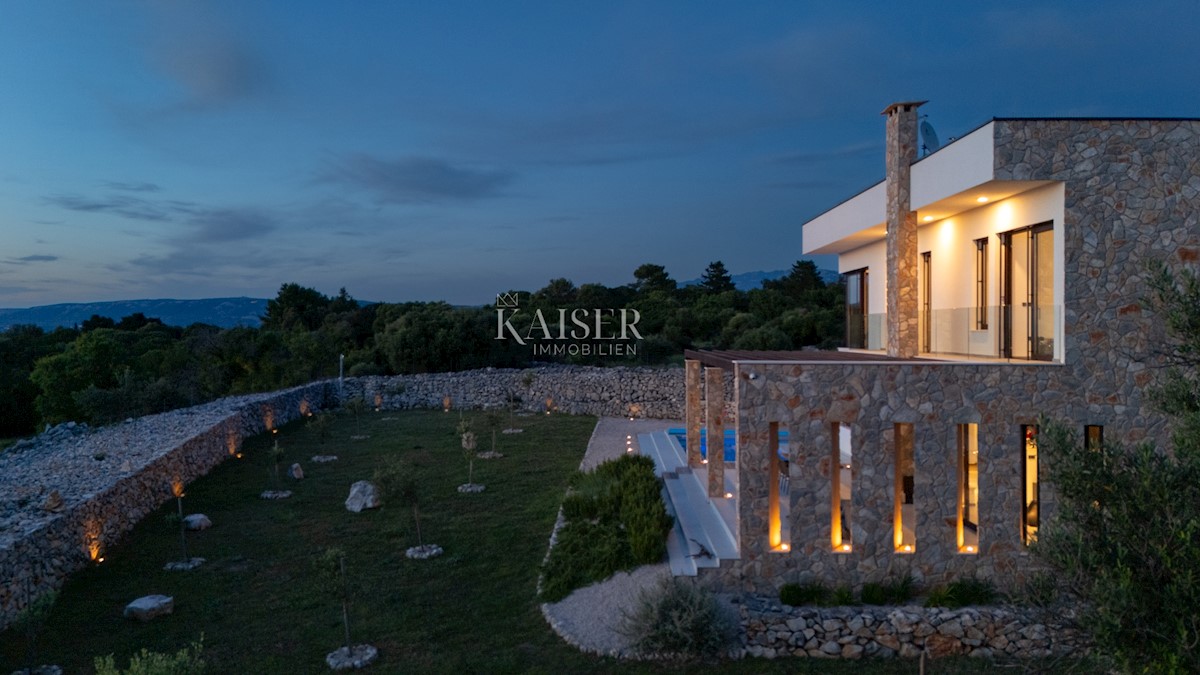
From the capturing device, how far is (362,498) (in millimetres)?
13328

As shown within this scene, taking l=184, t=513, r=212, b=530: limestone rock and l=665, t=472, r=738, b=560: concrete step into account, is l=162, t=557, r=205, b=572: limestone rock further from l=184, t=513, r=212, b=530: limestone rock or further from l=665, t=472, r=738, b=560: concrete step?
l=665, t=472, r=738, b=560: concrete step

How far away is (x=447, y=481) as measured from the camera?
15.2 metres

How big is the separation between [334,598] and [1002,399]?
8749 mm

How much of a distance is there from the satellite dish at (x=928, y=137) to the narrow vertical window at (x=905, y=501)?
4865 millimetres

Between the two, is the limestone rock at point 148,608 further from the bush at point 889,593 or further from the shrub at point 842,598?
the bush at point 889,593

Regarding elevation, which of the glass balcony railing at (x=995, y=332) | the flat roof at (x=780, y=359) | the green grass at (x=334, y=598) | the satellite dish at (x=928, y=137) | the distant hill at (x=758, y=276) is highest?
the distant hill at (x=758, y=276)

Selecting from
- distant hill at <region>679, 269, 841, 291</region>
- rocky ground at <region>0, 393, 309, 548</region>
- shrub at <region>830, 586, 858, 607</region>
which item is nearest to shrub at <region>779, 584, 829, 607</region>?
shrub at <region>830, 586, 858, 607</region>

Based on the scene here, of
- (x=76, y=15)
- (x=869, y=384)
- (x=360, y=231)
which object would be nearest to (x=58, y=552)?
(x=869, y=384)

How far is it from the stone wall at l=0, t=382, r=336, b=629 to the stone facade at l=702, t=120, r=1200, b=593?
8836 mm

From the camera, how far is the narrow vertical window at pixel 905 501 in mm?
8234

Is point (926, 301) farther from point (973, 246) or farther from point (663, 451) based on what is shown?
point (663, 451)

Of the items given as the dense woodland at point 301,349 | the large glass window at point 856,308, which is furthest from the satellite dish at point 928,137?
the dense woodland at point 301,349

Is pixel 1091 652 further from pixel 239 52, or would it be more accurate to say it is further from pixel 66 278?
pixel 66 278

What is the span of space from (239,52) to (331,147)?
26.8ft
